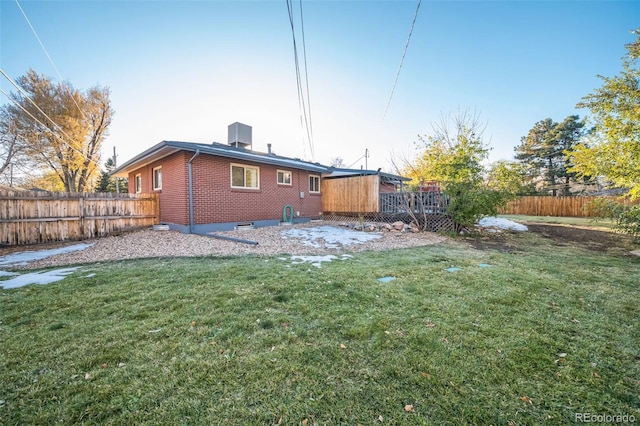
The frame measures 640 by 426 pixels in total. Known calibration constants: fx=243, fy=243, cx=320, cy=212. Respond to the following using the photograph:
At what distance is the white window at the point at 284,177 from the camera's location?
36.4ft

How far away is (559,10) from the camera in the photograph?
722 centimetres

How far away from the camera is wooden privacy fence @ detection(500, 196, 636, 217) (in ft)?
60.0

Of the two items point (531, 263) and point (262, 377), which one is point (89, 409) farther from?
point (531, 263)

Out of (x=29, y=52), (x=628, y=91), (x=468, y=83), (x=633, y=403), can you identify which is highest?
(x=29, y=52)

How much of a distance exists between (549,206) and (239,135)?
2382 centimetres

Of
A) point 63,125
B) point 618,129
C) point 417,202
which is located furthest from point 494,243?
A: point 63,125

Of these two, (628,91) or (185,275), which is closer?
(185,275)

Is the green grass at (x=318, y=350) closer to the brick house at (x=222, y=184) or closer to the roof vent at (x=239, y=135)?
the brick house at (x=222, y=184)

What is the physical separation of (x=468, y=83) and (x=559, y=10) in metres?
3.95

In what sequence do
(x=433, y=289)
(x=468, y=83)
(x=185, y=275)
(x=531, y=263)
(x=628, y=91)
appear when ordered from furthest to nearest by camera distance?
(x=468, y=83), (x=628, y=91), (x=531, y=263), (x=185, y=275), (x=433, y=289)

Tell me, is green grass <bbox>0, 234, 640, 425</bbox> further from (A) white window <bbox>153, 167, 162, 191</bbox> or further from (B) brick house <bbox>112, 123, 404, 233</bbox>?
(A) white window <bbox>153, 167, 162, 191</bbox>

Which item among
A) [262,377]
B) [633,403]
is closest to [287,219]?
[262,377]

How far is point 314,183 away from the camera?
43.0 ft

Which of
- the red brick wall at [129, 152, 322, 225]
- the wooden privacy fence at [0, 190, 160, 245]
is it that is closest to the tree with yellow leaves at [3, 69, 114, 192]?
the red brick wall at [129, 152, 322, 225]
